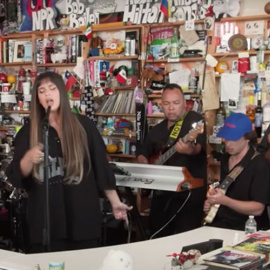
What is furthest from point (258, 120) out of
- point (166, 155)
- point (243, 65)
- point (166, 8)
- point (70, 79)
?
point (70, 79)

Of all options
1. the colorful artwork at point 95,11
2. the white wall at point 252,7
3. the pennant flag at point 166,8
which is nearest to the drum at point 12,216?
the colorful artwork at point 95,11

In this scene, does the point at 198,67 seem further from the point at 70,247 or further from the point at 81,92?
the point at 70,247

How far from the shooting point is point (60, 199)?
8.57 feet

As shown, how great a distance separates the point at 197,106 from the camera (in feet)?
17.7

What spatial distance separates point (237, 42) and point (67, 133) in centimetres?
309

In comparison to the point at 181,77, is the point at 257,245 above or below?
below

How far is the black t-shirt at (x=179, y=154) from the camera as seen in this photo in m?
3.90

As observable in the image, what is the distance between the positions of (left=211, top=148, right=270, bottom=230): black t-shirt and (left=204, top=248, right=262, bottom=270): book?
1048 millimetres

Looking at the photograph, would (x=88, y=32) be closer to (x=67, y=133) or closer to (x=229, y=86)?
(x=229, y=86)

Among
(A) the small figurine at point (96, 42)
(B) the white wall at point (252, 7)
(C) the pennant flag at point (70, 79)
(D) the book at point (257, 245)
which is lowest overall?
(D) the book at point (257, 245)

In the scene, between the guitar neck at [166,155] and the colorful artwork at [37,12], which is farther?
the colorful artwork at [37,12]

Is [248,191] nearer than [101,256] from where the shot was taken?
No

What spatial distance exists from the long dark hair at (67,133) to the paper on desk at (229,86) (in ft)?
9.44

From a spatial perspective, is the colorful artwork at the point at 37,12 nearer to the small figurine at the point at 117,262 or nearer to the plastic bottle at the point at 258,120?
the plastic bottle at the point at 258,120
